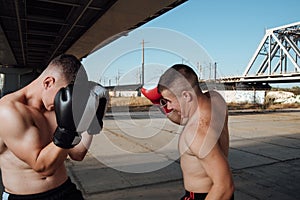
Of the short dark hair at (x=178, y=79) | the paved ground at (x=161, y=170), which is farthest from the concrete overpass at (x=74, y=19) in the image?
the paved ground at (x=161, y=170)

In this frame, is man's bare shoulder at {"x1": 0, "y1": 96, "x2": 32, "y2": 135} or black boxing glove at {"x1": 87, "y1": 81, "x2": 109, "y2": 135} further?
black boxing glove at {"x1": 87, "y1": 81, "x2": 109, "y2": 135}

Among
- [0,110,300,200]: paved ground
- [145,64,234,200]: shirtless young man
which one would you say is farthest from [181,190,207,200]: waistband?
[0,110,300,200]: paved ground

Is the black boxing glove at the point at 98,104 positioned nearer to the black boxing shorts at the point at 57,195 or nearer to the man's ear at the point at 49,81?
the man's ear at the point at 49,81

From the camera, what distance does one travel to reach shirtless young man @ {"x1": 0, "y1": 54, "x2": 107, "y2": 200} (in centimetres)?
152

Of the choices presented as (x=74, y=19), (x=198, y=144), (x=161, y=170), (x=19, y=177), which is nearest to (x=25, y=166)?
(x=19, y=177)

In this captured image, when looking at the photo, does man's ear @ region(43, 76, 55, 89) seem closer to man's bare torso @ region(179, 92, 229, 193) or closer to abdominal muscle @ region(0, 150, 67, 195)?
abdominal muscle @ region(0, 150, 67, 195)

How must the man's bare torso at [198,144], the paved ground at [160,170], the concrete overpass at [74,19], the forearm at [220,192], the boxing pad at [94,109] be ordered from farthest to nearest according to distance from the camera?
the concrete overpass at [74,19]
the paved ground at [160,170]
the man's bare torso at [198,144]
the forearm at [220,192]
the boxing pad at [94,109]

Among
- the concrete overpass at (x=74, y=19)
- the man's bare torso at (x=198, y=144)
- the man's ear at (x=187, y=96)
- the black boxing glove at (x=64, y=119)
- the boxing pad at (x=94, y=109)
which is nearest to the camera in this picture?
the black boxing glove at (x=64, y=119)

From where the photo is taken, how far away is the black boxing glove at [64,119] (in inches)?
57.6

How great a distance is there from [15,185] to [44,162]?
0.47 metres

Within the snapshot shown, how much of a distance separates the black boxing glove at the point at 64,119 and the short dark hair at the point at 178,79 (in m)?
0.77

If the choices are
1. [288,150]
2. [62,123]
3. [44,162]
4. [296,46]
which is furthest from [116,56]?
[296,46]

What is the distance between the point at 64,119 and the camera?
4.85ft

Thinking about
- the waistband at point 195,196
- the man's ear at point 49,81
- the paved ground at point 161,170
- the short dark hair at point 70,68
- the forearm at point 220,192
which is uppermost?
the short dark hair at point 70,68
